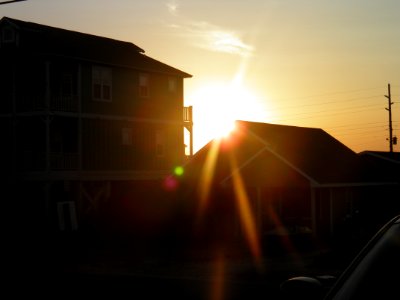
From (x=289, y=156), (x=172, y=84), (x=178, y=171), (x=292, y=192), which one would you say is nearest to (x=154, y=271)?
(x=292, y=192)

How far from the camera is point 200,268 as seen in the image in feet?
71.5

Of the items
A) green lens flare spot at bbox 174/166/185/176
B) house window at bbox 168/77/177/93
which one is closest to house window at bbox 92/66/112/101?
house window at bbox 168/77/177/93

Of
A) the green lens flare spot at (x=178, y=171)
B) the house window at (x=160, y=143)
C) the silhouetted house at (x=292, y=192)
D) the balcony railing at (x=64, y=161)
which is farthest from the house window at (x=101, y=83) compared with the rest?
the green lens flare spot at (x=178, y=171)

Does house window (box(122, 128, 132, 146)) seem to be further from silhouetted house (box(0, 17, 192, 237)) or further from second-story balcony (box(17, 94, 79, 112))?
second-story balcony (box(17, 94, 79, 112))

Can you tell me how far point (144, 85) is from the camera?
129ft

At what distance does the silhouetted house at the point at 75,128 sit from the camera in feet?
108

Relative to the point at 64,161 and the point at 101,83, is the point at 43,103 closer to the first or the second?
the point at 64,161

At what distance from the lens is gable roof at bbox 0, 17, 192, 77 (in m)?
34.5

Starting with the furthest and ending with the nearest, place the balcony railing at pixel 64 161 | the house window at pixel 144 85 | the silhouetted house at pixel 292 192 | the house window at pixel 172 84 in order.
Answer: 1. the house window at pixel 172 84
2. the house window at pixel 144 85
3. the balcony railing at pixel 64 161
4. the silhouetted house at pixel 292 192

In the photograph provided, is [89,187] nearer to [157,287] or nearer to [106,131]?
[106,131]

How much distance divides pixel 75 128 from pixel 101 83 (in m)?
2.89

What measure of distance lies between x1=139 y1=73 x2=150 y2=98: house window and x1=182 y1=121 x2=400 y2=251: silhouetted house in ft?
20.0

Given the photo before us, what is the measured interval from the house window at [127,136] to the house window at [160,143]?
97.0 inches

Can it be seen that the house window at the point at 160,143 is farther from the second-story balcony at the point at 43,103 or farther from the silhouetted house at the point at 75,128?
the second-story balcony at the point at 43,103
